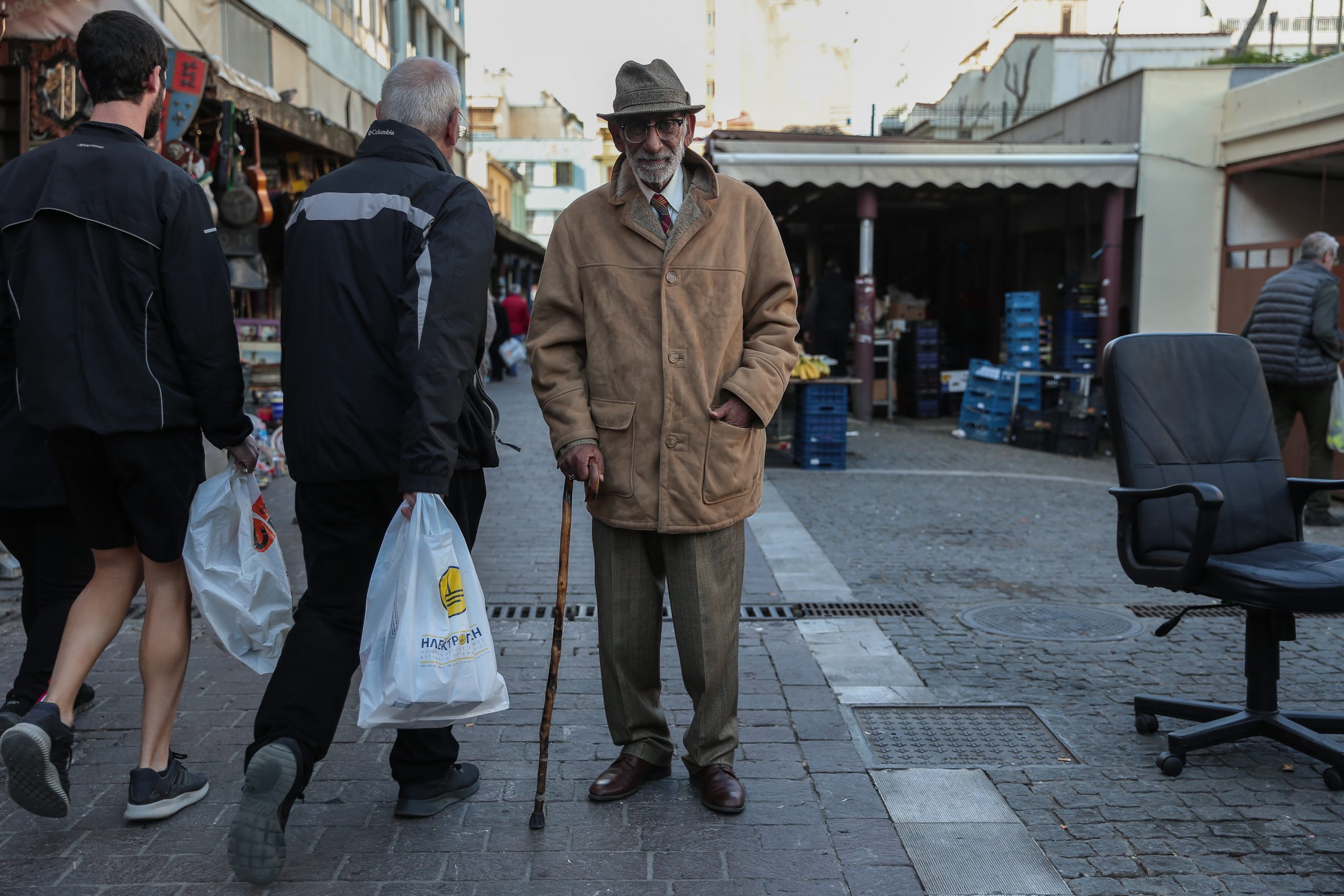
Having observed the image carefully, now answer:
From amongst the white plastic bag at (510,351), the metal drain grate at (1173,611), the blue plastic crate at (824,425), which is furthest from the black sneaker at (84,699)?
the white plastic bag at (510,351)

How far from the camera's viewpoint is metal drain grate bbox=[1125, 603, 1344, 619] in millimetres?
5617

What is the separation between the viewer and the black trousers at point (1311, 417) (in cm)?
→ 824

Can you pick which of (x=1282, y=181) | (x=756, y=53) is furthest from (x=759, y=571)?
(x=756, y=53)

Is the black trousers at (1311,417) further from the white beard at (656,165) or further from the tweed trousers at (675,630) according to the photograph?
the white beard at (656,165)

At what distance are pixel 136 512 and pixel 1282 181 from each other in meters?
14.3

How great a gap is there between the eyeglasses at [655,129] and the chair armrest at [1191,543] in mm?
1874

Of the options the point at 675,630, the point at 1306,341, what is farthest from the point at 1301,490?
the point at 1306,341

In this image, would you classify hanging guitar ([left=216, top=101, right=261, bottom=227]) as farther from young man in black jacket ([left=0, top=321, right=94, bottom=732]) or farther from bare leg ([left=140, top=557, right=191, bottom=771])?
bare leg ([left=140, top=557, right=191, bottom=771])

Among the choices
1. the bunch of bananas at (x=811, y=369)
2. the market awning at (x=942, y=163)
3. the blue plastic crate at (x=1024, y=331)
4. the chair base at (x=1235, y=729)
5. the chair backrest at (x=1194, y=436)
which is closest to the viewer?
the chair base at (x=1235, y=729)

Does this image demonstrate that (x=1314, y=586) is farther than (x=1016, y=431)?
No

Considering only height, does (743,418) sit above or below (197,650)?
above

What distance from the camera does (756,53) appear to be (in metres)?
40.9

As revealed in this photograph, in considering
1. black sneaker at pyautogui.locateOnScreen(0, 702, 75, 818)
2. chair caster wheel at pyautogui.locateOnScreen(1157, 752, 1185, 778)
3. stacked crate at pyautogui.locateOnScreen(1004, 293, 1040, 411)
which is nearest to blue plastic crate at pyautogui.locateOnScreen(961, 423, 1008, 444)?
stacked crate at pyautogui.locateOnScreen(1004, 293, 1040, 411)

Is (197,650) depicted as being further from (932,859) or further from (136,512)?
(932,859)
